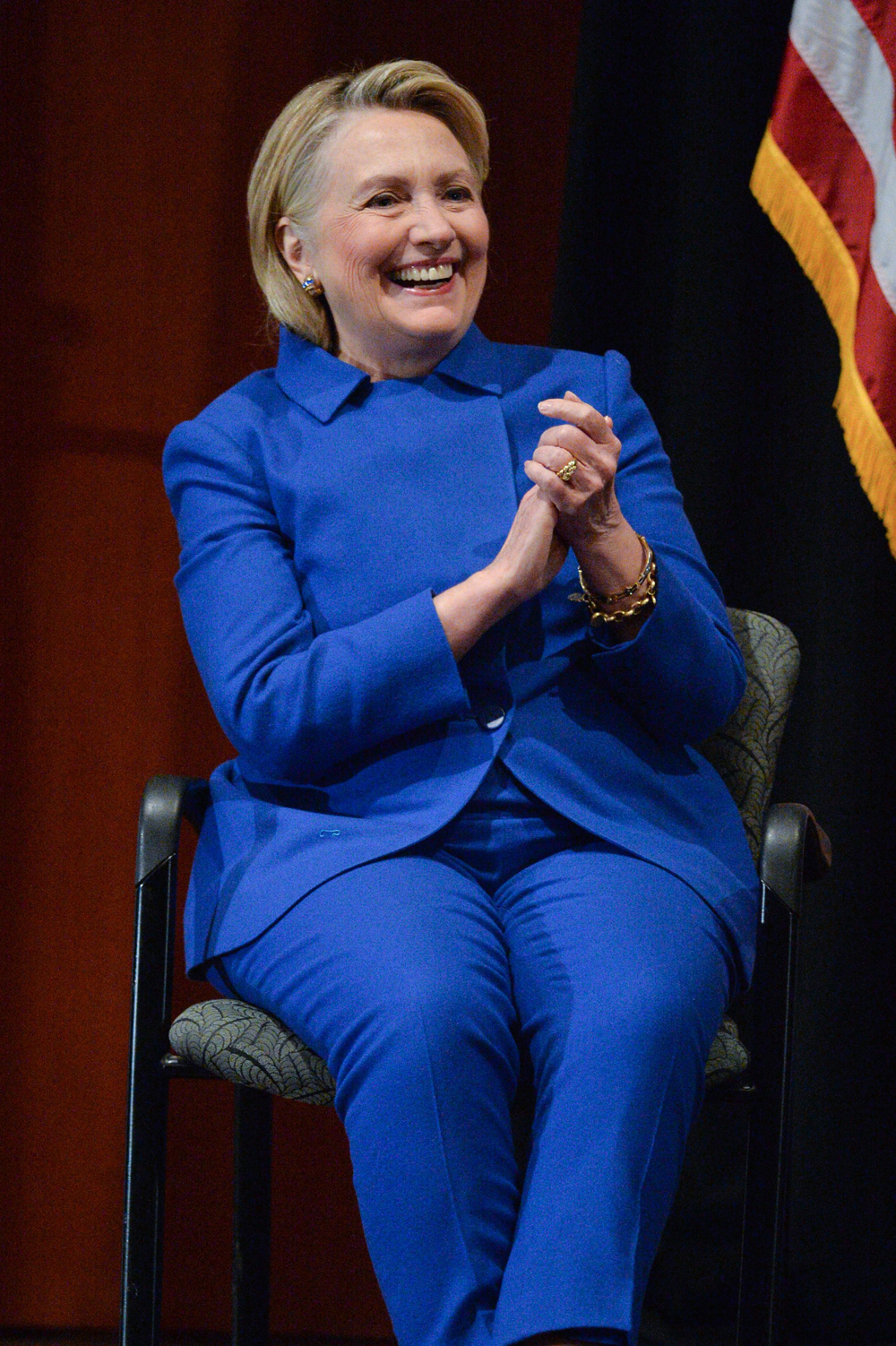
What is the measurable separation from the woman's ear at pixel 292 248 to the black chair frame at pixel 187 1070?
654mm

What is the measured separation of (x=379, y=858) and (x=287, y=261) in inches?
31.6

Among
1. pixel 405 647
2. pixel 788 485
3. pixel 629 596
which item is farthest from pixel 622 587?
pixel 788 485

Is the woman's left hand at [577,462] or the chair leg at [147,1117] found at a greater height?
the woman's left hand at [577,462]

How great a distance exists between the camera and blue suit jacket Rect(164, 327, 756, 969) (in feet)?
4.89

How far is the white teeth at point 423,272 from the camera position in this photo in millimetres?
1718

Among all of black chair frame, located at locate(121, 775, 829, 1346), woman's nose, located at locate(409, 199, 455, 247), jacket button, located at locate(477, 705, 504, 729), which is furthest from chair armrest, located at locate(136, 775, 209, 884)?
woman's nose, located at locate(409, 199, 455, 247)

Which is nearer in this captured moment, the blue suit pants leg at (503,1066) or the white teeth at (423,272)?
the blue suit pants leg at (503,1066)

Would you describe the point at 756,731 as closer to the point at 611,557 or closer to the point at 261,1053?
the point at 611,557

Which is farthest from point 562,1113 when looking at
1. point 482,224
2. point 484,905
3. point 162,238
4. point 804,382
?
point 162,238

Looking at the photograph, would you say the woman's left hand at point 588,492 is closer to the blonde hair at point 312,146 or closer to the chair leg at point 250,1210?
the blonde hair at point 312,146

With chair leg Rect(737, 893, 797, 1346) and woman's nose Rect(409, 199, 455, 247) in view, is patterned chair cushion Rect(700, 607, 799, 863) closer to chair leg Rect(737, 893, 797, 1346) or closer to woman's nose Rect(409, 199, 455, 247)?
chair leg Rect(737, 893, 797, 1346)

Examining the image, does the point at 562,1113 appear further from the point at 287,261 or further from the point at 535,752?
the point at 287,261

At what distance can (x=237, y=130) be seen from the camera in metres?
2.26

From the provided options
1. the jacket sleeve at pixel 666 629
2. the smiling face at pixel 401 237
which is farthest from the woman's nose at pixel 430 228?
the jacket sleeve at pixel 666 629
